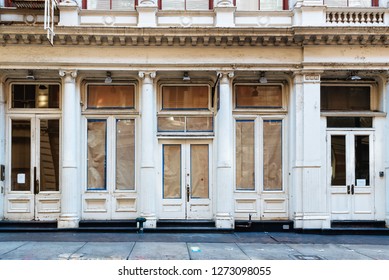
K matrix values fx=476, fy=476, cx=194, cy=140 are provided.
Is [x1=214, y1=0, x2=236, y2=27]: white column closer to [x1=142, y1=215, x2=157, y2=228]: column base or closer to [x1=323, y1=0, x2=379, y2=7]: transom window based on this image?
[x1=323, y1=0, x2=379, y2=7]: transom window

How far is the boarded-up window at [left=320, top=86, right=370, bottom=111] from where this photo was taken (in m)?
15.3

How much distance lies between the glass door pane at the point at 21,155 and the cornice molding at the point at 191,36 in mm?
2622

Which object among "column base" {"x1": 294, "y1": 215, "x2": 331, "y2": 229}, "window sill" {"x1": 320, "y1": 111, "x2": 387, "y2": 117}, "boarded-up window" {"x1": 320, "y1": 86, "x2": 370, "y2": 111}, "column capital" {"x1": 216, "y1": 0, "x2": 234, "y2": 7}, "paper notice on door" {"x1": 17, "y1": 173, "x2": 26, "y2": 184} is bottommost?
"column base" {"x1": 294, "y1": 215, "x2": 331, "y2": 229}

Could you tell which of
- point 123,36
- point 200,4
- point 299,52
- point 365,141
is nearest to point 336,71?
point 299,52

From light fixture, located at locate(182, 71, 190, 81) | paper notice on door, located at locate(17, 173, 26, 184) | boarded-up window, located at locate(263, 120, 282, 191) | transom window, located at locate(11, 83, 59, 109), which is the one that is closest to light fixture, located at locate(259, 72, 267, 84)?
boarded-up window, located at locate(263, 120, 282, 191)

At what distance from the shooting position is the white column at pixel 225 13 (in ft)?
47.1

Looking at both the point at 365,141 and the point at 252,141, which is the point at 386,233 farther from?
the point at 252,141

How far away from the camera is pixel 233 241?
42.6 feet

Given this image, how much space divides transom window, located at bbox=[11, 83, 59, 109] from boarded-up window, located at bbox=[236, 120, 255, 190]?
5.88 meters

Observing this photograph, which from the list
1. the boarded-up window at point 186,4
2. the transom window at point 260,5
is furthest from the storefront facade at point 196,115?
the boarded-up window at point 186,4

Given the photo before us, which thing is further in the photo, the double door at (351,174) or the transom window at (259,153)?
the transom window at (259,153)

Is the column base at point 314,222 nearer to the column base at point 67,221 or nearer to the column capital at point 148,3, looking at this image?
the column base at point 67,221

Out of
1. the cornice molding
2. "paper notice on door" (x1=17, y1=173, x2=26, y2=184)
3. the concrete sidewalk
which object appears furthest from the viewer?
"paper notice on door" (x1=17, y1=173, x2=26, y2=184)

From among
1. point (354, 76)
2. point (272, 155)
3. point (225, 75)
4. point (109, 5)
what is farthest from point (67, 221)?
point (354, 76)
